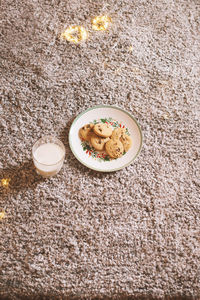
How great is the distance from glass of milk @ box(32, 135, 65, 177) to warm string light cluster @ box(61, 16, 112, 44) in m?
0.49

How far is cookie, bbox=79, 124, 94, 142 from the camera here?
0.83m

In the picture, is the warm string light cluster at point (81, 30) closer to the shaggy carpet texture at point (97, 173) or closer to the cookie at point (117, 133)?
the shaggy carpet texture at point (97, 173)

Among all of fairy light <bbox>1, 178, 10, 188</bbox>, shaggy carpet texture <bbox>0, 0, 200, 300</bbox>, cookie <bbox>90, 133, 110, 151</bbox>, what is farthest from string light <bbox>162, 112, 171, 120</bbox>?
fairy light <bbox>1, 178, 10, 188</bbox>

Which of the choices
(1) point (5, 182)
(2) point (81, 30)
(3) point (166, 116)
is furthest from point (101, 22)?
(1) point (5, 182)

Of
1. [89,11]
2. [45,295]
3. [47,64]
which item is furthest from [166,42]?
[45,295]

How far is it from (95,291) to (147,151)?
41 cm

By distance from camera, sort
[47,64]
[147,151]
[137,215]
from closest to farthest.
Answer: [137,215] < [147,151] < [47,64]

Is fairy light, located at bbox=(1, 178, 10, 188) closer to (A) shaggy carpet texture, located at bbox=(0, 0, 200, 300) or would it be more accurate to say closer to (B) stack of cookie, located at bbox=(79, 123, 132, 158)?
(A) shaggy carpet texture, located at bbox=(0, 0, 200, 300)

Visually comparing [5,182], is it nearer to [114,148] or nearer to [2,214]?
[2,214]

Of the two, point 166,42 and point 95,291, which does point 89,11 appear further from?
point 95,291

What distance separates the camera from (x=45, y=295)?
0.66m

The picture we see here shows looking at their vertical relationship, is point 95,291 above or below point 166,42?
below

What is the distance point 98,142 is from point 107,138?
0.03 meters

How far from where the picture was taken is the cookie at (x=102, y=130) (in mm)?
810
